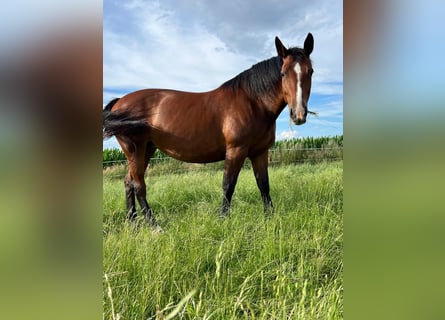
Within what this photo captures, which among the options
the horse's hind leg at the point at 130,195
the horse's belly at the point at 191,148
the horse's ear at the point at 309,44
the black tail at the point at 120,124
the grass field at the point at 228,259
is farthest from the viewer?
the horse's belly at the point at 191,148

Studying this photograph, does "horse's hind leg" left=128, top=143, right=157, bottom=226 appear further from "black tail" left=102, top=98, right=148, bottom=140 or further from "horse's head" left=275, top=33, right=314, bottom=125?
"horse's head" left=275, top=33, right=314, bottom=125

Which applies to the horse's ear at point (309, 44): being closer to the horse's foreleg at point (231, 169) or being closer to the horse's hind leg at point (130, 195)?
the horse's foreleg at point (231, 169)

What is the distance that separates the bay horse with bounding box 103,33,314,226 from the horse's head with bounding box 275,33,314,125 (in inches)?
7.6

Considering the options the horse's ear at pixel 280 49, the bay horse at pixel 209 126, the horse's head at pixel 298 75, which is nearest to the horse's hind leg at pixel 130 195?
the bay horse at pixel 209 126

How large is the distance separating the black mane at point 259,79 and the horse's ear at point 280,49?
0.08 m

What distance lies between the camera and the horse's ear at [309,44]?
1.49 m

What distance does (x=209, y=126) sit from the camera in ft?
6.35

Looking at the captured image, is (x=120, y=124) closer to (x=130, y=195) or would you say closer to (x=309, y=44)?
(x=130, y=195)

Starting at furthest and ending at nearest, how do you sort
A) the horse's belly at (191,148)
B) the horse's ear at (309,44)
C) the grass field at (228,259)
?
the horse's belly at (191,148), the horse's ear at (309,44), the grass field at (228,259)

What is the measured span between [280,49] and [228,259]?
3.87 ft

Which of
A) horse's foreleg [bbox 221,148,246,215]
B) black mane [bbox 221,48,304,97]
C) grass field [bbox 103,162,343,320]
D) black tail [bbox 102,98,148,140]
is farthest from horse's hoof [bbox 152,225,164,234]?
black mane [bbox 221,48,304,97]

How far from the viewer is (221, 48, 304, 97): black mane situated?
5.86ft
